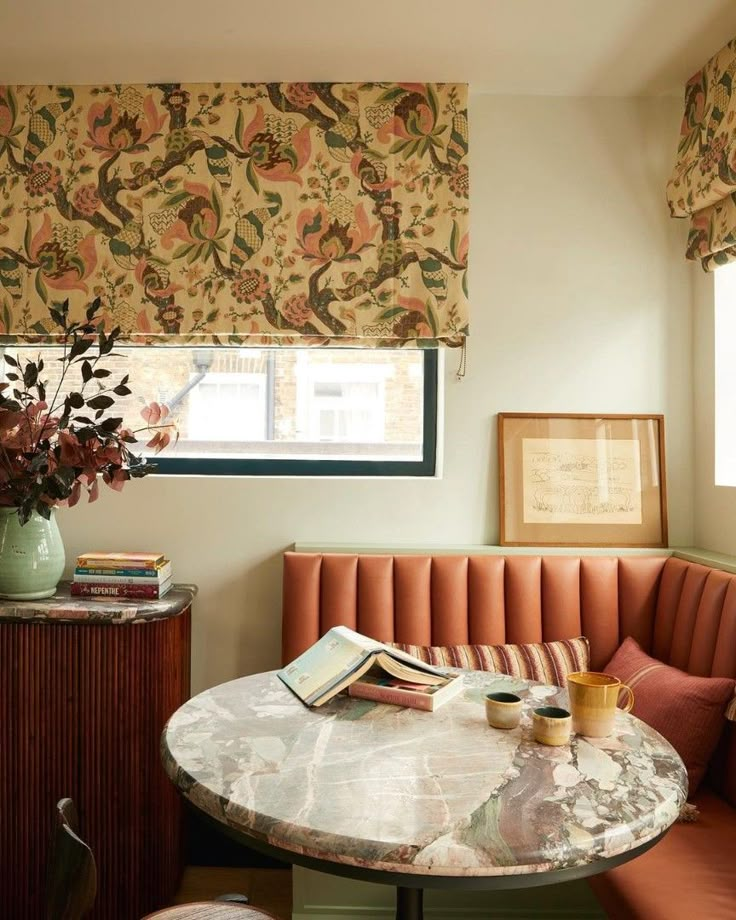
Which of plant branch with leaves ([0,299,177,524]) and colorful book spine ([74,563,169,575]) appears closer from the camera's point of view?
plant branch with leaves ([0,299,177,524])

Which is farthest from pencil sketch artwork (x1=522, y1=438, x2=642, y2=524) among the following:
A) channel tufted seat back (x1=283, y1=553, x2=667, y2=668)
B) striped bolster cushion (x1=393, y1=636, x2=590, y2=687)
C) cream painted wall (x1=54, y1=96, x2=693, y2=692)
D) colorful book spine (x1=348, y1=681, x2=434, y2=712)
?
colorful book spine (x1=348, y1=681, x2=434, y2=712)

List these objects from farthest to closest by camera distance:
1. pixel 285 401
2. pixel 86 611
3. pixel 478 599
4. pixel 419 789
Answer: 1. pixel 285 401
2. pixel 478 599
3. pixel 86 611
4. pixel 419 789

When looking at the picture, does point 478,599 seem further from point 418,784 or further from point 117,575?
point 418,784

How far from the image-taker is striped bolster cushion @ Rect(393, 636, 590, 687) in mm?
2312

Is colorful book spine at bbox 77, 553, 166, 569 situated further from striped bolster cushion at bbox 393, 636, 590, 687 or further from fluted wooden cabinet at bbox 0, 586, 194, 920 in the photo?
striped bolster cushion at bbox 393, 636, 590, 687

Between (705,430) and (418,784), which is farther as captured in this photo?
(705,430)

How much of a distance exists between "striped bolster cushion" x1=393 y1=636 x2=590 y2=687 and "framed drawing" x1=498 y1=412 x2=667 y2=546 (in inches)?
16.7

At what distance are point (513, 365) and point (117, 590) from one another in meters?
1.52

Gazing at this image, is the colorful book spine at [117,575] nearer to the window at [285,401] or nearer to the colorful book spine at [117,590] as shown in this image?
the colorful book spine at [117,590]

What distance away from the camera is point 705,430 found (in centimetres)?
271

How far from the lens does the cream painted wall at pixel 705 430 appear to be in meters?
2.61

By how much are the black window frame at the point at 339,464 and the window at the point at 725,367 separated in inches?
37.5

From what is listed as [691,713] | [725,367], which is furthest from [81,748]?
[725,367]

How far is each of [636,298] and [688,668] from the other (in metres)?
1.27
